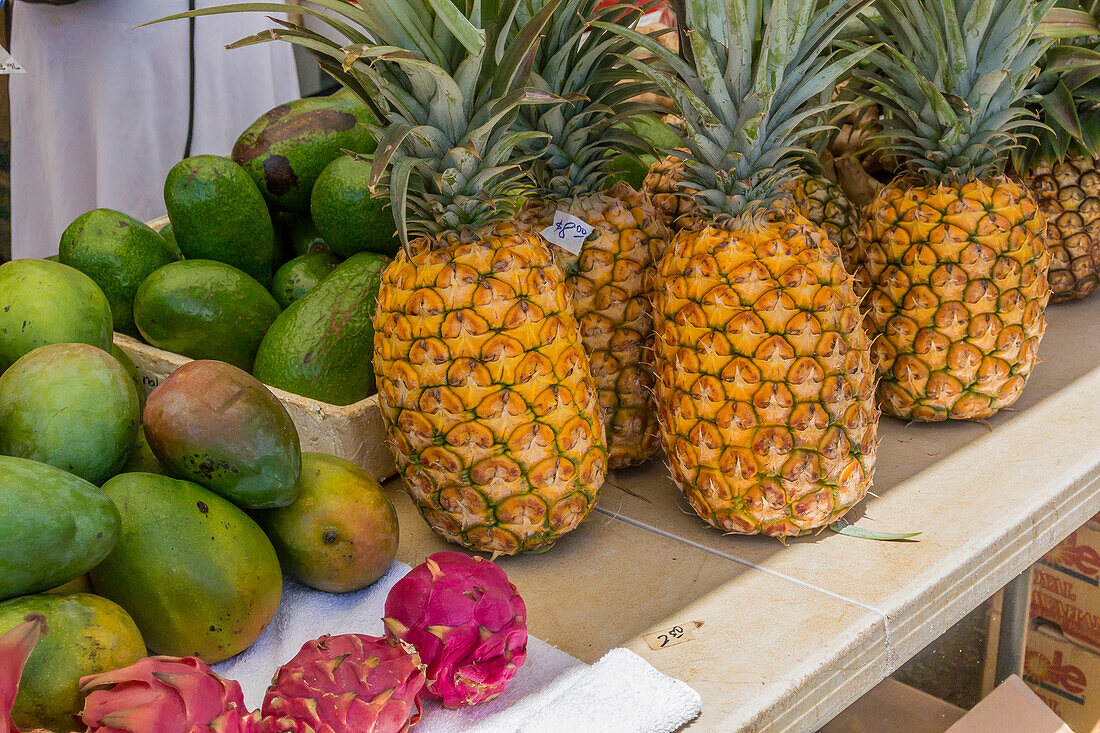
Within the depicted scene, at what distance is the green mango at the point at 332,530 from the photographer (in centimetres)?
110

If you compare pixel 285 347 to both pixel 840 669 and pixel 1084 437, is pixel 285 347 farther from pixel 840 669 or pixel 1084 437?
pixel 1084 437

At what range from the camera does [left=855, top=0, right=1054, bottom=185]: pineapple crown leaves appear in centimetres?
132

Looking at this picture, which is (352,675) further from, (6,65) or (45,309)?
(6,65)

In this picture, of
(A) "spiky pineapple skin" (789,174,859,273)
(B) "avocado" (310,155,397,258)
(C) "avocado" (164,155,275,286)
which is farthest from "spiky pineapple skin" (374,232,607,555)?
(A) "spiky pineapple skin" (789,174,859,273)

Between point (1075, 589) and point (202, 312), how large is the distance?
1.62 m

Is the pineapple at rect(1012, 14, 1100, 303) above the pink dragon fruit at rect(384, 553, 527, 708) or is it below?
above

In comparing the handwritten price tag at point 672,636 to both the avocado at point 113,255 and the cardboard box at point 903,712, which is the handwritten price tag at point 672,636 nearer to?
the cardboard box at point 903,712

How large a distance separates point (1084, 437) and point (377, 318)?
3.66 ft

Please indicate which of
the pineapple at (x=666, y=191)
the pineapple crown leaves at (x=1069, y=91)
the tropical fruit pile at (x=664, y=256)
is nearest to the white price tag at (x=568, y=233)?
the tropical fruit pile at (x=664, y=256)

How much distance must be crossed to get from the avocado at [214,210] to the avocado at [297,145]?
0.23ft

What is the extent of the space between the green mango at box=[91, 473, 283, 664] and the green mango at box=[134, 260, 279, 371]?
472mm

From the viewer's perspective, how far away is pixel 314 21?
328 cm

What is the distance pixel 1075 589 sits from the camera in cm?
170

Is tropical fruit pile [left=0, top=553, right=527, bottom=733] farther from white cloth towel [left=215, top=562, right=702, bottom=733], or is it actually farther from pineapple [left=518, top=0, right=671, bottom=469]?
pineapple [left=518, top=0, right=671, bottom=469]
